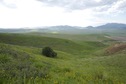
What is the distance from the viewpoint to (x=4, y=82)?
8.52 m

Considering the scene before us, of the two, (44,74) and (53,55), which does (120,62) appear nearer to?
(53,55)

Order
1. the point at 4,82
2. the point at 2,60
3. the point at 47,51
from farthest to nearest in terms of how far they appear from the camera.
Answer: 1. the point at 47,51
2. the point at 2,60
3. the point at 4,82

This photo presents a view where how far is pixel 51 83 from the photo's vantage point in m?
9.30

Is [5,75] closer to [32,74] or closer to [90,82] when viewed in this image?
[32,74]

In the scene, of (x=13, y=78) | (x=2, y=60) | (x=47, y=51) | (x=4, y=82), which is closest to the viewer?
(x=4, y=82)

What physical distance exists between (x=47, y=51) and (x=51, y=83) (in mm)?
23032

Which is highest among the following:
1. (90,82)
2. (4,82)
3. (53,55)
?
(4,82)

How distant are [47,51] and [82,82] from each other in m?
22.0

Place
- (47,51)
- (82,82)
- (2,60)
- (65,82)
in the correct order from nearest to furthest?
(65,82)
(82,82)
(2,60)
(47,51)

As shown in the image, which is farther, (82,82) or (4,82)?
(82,82)

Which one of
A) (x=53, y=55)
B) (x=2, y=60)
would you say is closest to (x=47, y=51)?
(x=53, y=55)

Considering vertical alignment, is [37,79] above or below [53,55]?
above

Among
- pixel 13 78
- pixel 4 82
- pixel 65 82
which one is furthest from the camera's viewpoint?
pixel 65 82

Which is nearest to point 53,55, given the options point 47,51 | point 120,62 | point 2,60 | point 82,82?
point 47,51
